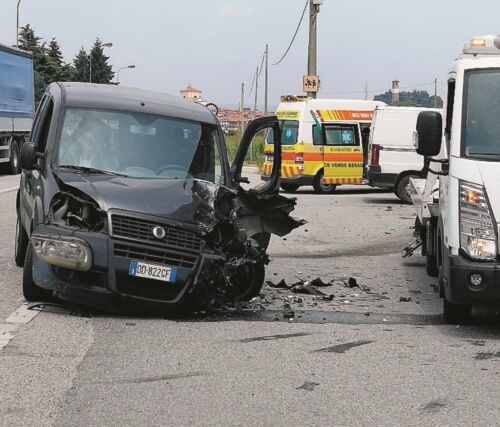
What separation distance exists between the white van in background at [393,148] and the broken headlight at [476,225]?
665 inches

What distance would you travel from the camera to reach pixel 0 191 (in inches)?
945

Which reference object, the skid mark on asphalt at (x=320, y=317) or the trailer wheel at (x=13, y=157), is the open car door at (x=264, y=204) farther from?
the trailer wheel at (x=13, y=157)

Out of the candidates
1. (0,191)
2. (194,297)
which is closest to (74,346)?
(194,297)

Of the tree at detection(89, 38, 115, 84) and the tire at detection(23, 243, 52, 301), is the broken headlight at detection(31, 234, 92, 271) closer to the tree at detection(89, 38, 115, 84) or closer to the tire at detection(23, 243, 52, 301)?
the tire at detection(23, 243, 52, 301)

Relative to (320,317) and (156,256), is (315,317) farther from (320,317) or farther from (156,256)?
(156,256)

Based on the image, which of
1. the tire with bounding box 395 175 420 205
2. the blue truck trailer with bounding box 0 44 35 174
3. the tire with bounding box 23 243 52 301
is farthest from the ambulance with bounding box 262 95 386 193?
the tire with bounding box 23 243 52 301

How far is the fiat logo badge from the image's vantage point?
25.6 ft

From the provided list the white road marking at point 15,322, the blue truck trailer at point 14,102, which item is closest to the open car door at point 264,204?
the white road marking at point 15,322

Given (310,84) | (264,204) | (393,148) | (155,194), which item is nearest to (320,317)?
(264,204)

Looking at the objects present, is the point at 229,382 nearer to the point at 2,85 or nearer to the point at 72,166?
the point at 72,166

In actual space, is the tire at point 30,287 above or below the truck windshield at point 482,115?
below

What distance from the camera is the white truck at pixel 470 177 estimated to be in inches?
294

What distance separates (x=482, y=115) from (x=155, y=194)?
2765 millimetres

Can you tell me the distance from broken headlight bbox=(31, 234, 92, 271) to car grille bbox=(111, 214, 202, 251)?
28cm
